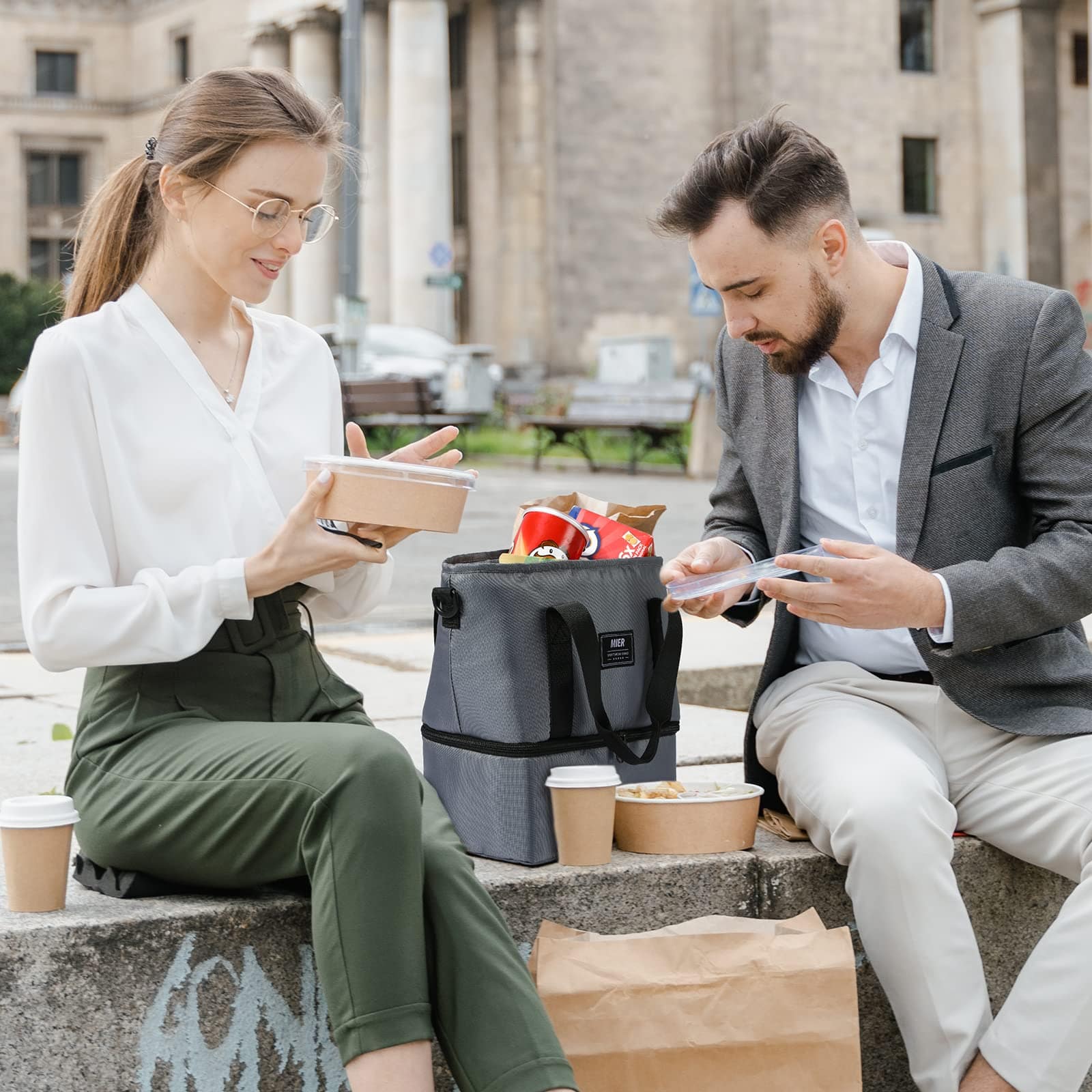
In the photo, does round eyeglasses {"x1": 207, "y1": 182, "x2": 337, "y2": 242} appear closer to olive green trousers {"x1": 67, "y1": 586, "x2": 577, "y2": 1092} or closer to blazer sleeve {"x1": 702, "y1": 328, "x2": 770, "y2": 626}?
olive green trousers {"x1": 67, "y1": 586, "x2": 577, "y2": 1092}

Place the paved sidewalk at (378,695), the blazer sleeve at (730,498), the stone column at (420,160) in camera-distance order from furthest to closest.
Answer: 1. the stone column at (420,160)
2. the paved sidewalk at (378,695)
3. the blazer sleeve at (730,498)

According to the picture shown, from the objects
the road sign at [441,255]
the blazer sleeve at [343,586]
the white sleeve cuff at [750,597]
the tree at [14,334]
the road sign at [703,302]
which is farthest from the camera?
the tree at [14,334]

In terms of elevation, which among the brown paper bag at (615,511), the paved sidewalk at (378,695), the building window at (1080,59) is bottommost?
the paved sidewalk at (378,695)

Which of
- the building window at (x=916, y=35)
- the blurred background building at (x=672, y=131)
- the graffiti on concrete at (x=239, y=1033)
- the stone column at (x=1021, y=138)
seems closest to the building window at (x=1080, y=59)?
the blurred background building at (x=672, y=131)

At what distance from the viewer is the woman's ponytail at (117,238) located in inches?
120

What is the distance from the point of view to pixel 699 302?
1420 cm

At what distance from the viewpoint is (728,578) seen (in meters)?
3.05

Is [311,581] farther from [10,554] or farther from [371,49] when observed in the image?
[371,49]

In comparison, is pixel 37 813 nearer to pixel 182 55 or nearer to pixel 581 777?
pixel 581 777

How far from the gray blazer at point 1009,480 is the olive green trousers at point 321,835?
1.05m

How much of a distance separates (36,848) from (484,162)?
36.5 meters

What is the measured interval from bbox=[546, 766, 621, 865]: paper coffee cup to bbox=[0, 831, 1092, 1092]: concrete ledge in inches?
1.5

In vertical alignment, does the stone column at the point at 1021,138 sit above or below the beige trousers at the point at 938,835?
above

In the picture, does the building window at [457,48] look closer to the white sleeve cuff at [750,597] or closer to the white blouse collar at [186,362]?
the white sleeve cuff at [750,597]
